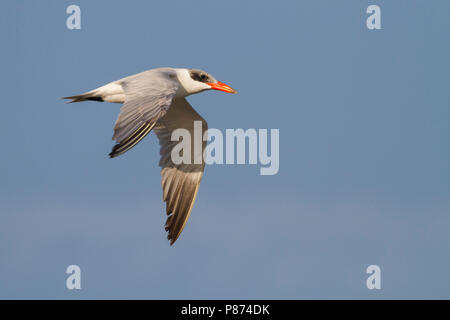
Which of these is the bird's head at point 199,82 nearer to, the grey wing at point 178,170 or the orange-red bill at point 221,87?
the orange-red bill at point 221,87

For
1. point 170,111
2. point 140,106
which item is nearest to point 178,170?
point 170,111

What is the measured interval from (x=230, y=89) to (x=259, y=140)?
3.77 ft

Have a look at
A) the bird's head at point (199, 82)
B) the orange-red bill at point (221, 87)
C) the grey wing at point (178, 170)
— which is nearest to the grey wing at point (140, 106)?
the bird's head at point (199, 82)

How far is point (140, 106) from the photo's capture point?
1263cm

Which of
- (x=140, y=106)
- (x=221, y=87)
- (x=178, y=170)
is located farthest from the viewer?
(x=178, y=170)

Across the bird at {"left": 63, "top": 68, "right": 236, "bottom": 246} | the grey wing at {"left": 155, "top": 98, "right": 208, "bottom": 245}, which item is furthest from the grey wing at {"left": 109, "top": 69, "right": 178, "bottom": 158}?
the grey wing at {"left": 155, "top": 98, "right": 208, "bottom": 245}

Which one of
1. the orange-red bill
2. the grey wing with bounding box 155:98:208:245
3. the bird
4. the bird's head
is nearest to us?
the bird

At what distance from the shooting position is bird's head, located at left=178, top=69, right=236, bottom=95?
51.2ft

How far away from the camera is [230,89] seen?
15.8 m

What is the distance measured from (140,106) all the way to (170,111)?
395cm

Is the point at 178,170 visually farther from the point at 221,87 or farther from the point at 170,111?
the point at 221,87

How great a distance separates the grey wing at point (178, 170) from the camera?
16.1 metres

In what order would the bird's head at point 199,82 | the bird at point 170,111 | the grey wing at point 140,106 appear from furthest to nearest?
the bird's head at point 199,82, the bird at point 170,111, the grey wing at point 140,106

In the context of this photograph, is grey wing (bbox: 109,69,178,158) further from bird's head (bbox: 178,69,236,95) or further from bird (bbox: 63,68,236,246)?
bird's head (bbox: 178,69,236,95)
